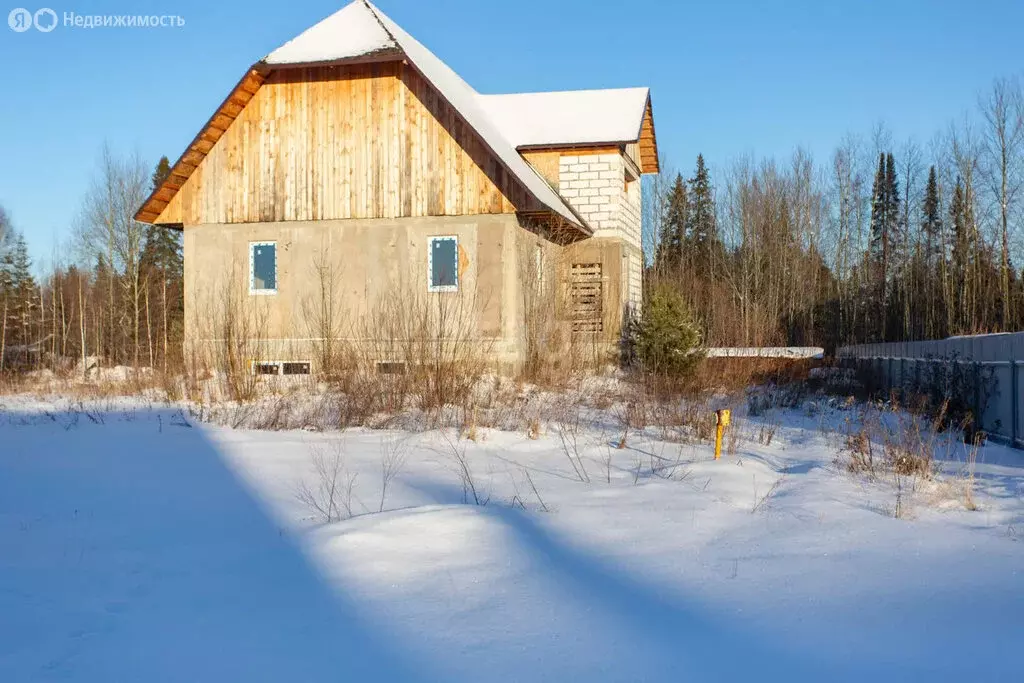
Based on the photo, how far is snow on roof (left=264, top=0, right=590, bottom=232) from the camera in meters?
17.7

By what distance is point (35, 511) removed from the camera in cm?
713

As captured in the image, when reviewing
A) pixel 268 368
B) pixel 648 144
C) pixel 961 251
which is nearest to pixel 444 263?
pixel 268 368

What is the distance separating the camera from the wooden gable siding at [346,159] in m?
17.9

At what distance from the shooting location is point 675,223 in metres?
54.6

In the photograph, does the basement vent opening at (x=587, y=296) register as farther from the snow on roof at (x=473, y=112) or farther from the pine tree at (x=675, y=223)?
the pine tree at (x=675, y=223)

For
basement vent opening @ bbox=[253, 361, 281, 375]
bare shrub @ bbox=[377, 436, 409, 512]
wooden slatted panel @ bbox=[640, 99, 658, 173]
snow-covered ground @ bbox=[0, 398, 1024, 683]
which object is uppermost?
wooden slatted panel @ bbox=[640, 99, 658, 173]

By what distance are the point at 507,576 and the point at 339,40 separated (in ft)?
51.8

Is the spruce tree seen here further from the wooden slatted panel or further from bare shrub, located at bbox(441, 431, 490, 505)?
bare shrub, located at bbox(441, 431, 490, 505)

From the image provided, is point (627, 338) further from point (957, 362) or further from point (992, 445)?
point (992, 445)

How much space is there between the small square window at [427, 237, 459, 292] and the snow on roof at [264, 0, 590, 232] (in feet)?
6.85

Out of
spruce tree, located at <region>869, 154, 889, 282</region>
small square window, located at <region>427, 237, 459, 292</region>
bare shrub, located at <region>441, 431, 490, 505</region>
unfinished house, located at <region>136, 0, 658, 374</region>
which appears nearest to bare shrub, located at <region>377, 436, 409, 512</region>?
bare shrub, located at <region>441, 431, 490, 505</region>

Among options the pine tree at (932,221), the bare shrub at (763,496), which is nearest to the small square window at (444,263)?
the bare shrub at (763,496)

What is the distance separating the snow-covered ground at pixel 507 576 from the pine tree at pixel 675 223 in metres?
44.3

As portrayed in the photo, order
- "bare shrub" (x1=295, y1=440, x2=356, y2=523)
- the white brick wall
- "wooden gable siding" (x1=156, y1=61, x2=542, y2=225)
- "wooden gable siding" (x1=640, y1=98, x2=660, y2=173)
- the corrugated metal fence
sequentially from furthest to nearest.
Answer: "wooden gable siding" (x1=640, y1=98, x2=660, y2=173)
the white brick wall
"wooden gable siding" (x1=156, y1=61, x2=542, y2=225)
the corrugated metal fence
"bare shrub" (x1=295, y1=440, x2=356, y2=523)
